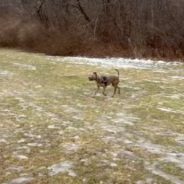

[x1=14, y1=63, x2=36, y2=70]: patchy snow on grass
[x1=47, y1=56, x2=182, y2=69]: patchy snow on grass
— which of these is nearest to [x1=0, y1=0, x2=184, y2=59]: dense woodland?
[x1=47, y1=56, x2=182, y2=69]: patchy snow on grass

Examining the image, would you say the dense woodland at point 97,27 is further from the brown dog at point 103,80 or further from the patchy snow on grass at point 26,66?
the brown dog at point 103,80

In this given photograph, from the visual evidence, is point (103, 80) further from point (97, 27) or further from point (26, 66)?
point (97, 27)

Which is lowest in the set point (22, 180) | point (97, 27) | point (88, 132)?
point (22, 180)

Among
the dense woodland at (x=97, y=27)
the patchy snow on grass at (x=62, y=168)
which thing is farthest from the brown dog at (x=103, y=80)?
the dense woodland at (x=97, y=27)

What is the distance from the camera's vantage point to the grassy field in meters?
9.05

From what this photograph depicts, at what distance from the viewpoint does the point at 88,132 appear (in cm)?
1198

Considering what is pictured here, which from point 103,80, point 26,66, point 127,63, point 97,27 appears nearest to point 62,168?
point 103,80

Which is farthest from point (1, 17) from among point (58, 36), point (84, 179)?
point (84, 179)

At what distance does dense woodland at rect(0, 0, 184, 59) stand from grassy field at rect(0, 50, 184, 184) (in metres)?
11.5

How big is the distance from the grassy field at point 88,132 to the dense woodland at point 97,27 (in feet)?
37.7

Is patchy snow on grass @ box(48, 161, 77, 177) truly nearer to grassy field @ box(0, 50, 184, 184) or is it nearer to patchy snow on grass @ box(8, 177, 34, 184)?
grassy field @ box(0, 50, 184, 184)

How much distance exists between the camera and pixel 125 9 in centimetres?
3550

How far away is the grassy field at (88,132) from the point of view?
905 cm

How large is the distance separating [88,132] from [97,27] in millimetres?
25148
